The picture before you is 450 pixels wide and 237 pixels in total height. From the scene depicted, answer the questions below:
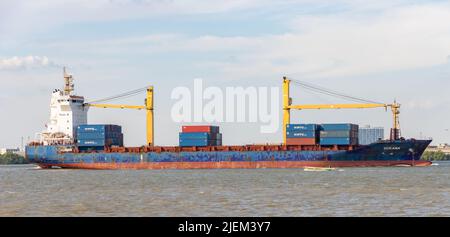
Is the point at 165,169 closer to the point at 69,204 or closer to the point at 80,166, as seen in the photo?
the point at 80,166

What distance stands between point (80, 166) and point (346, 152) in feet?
136

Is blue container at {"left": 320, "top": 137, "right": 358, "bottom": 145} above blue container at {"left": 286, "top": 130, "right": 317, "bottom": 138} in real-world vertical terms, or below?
below

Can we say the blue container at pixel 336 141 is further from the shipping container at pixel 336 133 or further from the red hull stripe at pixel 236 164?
the red hull stripe at pixel 236 164

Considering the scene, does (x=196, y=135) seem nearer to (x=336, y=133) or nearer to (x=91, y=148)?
(x=91, y=148)

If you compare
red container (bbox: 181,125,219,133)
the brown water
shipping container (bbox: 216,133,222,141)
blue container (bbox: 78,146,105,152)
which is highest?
red container (bbox: 181,125,219,133)

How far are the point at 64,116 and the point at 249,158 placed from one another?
32.8m

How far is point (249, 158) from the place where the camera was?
108438 mm

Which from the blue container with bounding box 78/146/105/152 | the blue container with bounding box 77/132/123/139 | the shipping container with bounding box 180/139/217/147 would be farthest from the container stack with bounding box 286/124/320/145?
the blue container with bounding box 78/146/105/152

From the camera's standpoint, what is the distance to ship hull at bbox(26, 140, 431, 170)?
105562 millimetres

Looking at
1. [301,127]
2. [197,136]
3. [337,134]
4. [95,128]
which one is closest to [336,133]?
[337,134]

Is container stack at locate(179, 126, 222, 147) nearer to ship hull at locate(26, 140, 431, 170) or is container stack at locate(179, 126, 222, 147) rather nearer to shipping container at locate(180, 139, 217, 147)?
shipping container at locate(180, 139, 217, 147)

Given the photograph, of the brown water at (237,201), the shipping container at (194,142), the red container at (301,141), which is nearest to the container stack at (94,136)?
the shipping container at (194,142)

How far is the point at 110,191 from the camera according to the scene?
189ft

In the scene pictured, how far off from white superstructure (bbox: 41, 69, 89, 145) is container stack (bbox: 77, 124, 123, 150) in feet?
11.3
